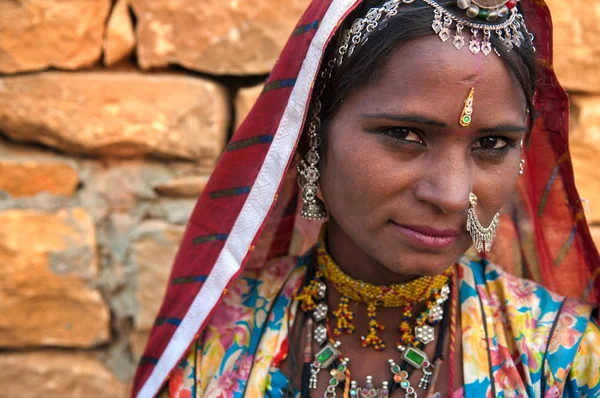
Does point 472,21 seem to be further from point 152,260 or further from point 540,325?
point 152,260

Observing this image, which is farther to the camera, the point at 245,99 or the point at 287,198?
the point at 245,99

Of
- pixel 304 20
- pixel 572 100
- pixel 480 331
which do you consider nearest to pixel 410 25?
pixel 304 20

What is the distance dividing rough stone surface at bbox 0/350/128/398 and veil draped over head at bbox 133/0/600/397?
0.62 metres

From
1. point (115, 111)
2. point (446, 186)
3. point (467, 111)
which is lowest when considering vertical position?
point (115, 111)

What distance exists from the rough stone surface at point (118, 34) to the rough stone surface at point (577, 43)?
50.1 inches

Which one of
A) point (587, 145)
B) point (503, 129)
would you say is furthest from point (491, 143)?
point (587, 145)

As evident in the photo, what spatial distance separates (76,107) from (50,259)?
1.62ft

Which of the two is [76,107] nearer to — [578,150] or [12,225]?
[12,225]

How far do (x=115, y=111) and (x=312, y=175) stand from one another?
0.89 m

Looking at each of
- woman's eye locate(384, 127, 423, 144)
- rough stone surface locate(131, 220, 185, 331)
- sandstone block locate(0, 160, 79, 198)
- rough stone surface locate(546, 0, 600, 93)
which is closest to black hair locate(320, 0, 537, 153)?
woman's eye locate(384, 127, 423, 144)

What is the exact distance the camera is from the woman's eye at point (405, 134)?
50.3 inches

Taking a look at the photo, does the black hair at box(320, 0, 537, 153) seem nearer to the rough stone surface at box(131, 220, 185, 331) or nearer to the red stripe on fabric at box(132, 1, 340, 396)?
the red stripe on fabric at box(132, 1, 340, 396)

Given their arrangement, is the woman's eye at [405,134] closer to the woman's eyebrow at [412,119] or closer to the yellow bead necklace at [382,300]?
the woman's eyebrow at [412,119]

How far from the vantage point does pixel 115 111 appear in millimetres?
2068
